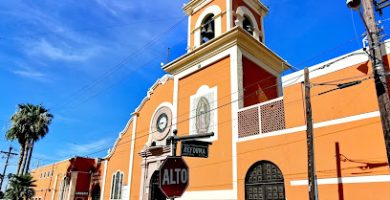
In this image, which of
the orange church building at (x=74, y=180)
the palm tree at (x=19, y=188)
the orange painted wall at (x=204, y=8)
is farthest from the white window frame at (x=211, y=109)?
the palm tree at (x=19, y=188)

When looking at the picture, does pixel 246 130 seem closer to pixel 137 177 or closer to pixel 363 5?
pixel 363 5

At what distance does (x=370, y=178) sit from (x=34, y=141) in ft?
108

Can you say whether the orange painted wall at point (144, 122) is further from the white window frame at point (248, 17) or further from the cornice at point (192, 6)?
the white window frame at point (248, 17)

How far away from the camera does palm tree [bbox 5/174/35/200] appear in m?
28.9

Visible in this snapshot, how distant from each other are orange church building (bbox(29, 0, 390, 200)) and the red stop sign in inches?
74.9

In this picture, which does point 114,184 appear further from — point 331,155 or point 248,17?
point 331,155

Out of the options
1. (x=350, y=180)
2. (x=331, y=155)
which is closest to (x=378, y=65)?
(x=331, y=155)

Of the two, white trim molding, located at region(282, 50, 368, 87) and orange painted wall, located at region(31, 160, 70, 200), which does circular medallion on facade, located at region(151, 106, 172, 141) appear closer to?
white trim molding, located at region(282, 50, 368, 87)

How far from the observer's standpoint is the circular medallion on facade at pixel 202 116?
17.2 meters

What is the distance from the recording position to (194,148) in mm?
7281

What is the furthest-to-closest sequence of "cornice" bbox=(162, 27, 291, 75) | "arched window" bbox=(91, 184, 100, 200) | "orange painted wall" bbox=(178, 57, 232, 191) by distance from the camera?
"arched window" bbox=(91, 184, 100, 200) < "cornice" bbox=(162, 27, 291, 75) < "orange painted wall" bbox=(178, 57, 232, 191)

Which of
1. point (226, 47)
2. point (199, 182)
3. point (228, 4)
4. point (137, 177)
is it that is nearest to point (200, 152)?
point (199, 182)

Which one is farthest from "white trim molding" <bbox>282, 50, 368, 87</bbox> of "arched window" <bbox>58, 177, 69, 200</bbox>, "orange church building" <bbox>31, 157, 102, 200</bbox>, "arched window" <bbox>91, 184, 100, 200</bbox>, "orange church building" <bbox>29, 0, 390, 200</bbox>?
"arched window" <bbox>58, 177, 69, 200</bbox>

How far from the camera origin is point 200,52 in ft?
60.5
